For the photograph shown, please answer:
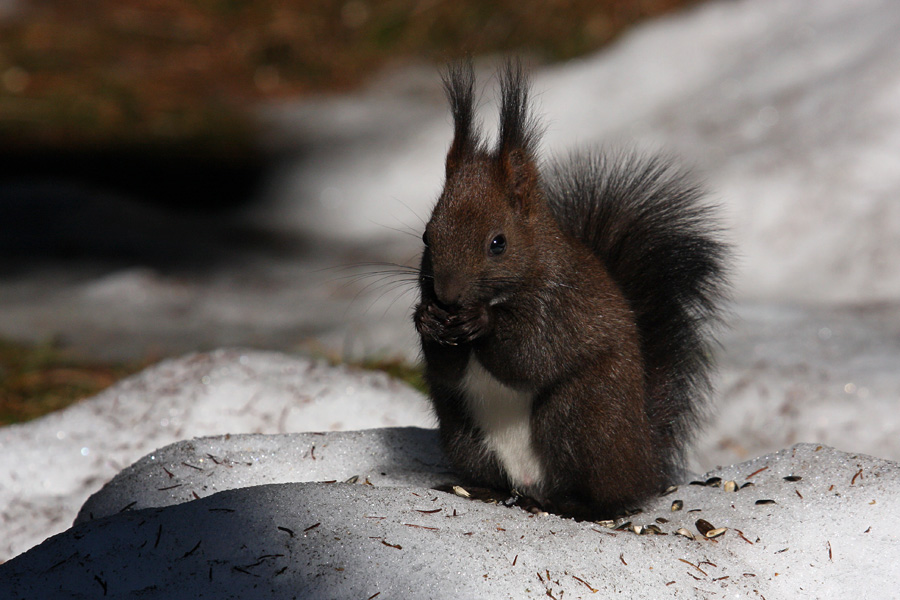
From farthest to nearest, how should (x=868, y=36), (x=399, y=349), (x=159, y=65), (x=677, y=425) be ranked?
(x=159, y=65), (x=868, y=36), (x=399, y=349), (x=677, y=425)

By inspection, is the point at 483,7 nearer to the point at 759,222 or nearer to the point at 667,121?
the point at 667,121

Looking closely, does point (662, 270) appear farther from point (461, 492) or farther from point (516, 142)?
point (461, 492)

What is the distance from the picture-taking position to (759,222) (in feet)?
15.5

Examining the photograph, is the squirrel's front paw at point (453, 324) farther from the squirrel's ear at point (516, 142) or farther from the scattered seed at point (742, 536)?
the scattered seed at point (742, 536)

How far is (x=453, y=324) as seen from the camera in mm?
1971

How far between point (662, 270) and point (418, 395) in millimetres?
958

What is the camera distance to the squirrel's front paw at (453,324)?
197cm

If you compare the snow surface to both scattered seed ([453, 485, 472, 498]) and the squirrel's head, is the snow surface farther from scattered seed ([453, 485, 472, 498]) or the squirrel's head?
the squirrel's head

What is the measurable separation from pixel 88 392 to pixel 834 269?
339cm

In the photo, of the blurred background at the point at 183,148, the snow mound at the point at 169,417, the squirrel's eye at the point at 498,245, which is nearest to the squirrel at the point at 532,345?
the squirrel's eye at the point at 498,245

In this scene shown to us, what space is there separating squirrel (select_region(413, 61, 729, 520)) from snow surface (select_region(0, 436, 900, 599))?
0.18m

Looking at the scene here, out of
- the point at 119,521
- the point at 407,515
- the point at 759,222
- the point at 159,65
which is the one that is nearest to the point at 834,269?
the point at 759,222

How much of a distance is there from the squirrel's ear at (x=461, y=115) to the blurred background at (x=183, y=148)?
6.20 feet

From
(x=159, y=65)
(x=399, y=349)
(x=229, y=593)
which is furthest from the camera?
(x=159, y=65)
